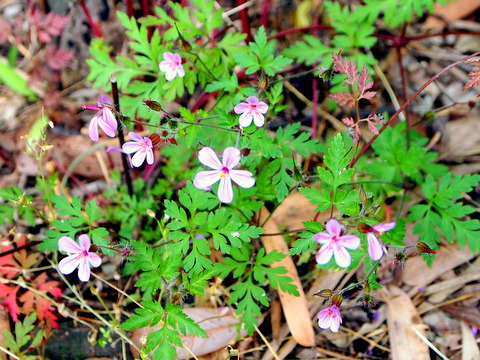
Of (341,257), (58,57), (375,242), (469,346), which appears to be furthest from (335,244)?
(58,57)

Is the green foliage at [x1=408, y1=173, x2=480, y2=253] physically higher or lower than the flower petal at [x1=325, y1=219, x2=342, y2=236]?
lower

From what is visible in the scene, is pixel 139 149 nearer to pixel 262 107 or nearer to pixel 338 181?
pixel 262 107

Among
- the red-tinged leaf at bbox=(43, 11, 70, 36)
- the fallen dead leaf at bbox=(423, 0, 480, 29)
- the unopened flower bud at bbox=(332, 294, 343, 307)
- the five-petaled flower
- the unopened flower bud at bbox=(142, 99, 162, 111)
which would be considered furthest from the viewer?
the fallen dead leaf at bbox=(423, 0, 480, 29)

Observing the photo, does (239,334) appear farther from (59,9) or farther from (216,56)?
(59,9)

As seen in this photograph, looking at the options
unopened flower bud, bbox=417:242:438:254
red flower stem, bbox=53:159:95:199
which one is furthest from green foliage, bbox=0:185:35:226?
unopened flower bud, bbox=417:242:438:254

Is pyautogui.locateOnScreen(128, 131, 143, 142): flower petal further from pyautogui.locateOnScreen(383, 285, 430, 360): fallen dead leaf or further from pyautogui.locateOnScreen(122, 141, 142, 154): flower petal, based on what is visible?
pyautogui.locateOnScreen(383, 285, 430, 360): fallen dead leaf

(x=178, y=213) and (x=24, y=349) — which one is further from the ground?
(x=178, y=213)

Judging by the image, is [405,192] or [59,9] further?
[59,9]

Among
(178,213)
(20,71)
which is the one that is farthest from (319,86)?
(20,71)
